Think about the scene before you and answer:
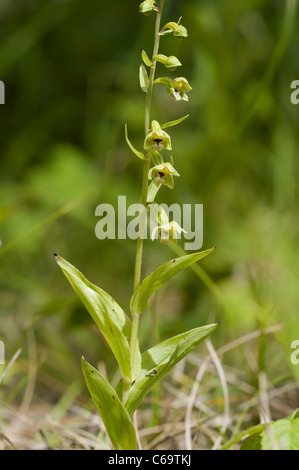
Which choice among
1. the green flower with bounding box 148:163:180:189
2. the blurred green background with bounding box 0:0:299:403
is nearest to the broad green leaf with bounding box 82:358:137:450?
the green flower with bounding box 148:163:180:189

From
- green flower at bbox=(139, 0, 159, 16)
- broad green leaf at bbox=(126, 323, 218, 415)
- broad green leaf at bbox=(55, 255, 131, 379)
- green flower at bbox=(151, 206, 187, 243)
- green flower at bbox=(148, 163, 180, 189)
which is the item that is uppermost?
green flower at bbox=(139, 0, 159, 16)

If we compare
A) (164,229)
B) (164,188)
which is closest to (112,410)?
(164,229)

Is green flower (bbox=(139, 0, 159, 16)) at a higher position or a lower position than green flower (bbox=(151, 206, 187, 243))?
higher

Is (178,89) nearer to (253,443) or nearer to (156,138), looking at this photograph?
(156,138)

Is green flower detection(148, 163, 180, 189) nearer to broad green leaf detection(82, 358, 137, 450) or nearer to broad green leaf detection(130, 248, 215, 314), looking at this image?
broad green leaf detection(130, 248, 215, 314)

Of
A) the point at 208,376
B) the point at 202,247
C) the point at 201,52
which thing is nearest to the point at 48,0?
the point at 201,52
